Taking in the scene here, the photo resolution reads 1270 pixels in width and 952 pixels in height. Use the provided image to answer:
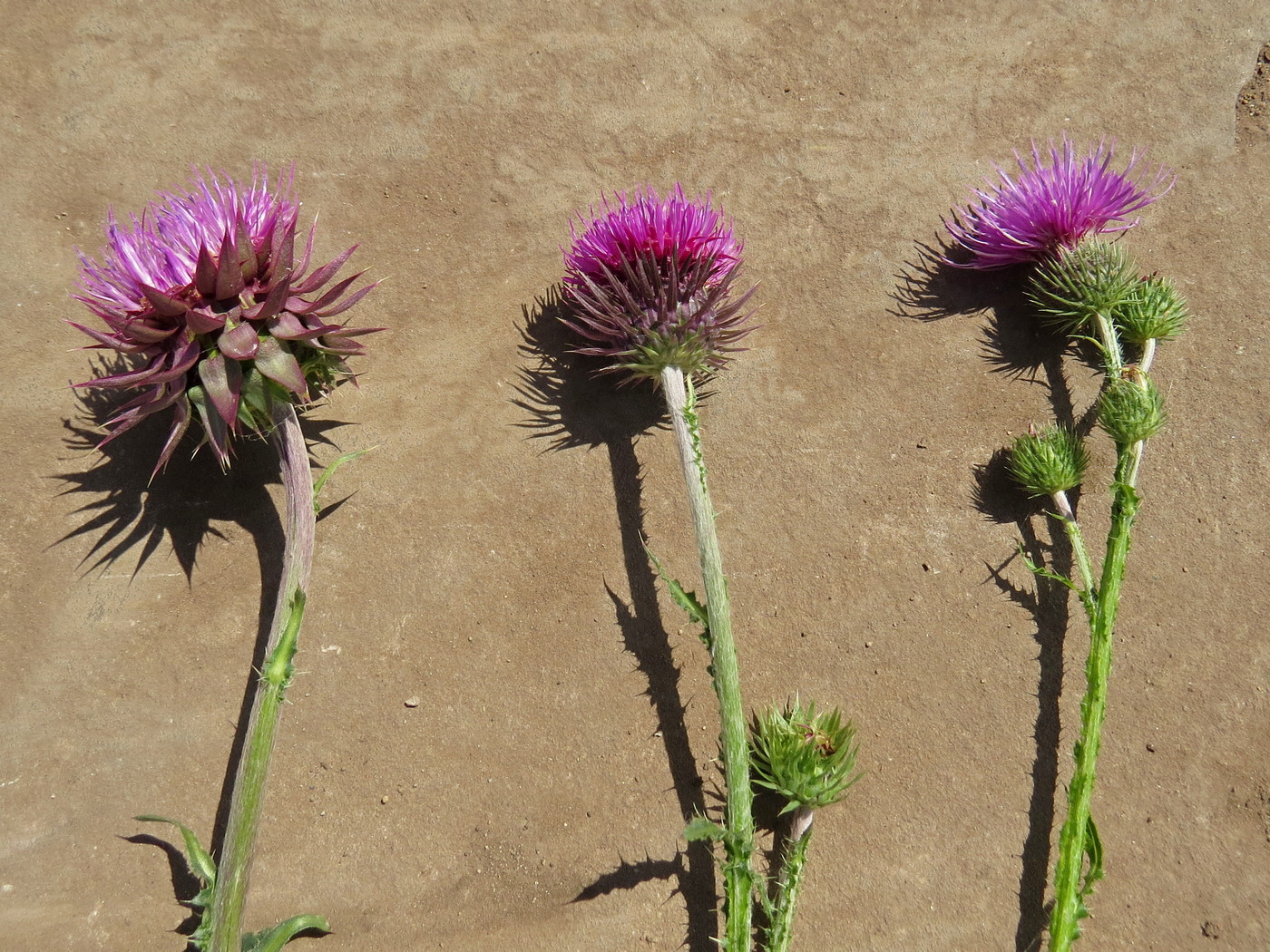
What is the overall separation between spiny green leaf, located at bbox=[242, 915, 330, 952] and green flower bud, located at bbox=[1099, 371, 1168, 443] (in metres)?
4.14

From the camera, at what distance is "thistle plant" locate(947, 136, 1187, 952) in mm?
3578

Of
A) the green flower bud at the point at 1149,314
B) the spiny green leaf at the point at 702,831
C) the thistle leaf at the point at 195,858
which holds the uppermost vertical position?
the green flower bud at the point at 1149,314

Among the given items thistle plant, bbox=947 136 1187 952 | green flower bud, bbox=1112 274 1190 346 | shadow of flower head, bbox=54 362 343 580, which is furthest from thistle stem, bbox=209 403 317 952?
green flower bud, bbox=1112 274 1190 346

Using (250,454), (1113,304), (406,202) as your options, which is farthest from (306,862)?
(1113,304)

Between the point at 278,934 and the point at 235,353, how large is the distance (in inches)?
94.9

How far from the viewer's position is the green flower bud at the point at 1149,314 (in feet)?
13.1

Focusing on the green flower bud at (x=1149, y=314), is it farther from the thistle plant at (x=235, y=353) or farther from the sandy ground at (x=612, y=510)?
the thistle plant at (x=235, y=353)

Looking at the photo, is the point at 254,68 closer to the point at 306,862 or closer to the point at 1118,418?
the point at 306,862

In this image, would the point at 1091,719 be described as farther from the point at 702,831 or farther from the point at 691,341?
the point at 691,341

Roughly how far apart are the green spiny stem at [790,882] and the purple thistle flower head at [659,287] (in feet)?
6.69

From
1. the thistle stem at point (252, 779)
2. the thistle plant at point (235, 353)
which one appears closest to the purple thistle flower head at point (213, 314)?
the thistle plant at point (235, 353)

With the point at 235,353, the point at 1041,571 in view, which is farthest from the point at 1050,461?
the point at 235,353

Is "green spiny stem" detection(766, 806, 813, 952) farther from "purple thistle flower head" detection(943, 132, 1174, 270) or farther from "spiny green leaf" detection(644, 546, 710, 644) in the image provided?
"purple thistle flower head" detection(943, 132, 1174, 270)

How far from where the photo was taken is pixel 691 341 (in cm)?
371
